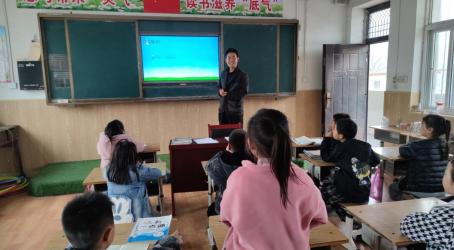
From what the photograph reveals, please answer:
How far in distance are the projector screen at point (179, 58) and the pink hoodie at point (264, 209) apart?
155 inches

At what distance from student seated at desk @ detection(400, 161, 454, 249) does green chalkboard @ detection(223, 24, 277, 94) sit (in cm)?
396

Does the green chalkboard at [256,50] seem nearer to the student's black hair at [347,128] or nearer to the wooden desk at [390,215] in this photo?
the student's black hair at [347,128]

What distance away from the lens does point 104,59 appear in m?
4.57

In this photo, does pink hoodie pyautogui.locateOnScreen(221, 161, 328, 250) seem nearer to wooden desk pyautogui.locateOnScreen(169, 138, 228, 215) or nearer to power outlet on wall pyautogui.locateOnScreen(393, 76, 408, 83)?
wooden desk pyautogui.locateOnScreen(169, 138, 228, 215)

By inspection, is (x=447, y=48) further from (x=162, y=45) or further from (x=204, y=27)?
(x=162, y=45)

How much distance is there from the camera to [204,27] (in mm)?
4828

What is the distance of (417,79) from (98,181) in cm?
430

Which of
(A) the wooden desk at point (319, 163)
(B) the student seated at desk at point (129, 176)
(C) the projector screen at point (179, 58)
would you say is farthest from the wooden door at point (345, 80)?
(B) the student seated at desk at point (129, 176)

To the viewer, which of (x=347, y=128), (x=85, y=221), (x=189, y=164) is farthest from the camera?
(x=189, y=164)

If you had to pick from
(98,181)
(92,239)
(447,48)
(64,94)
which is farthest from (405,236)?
(64,94)

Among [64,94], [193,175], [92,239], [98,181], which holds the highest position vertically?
[64,94]

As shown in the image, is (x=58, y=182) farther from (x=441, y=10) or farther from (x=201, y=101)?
(x=441, y=10)

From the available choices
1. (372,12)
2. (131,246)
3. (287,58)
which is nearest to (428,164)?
(131,246)

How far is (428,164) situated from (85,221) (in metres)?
2.57
